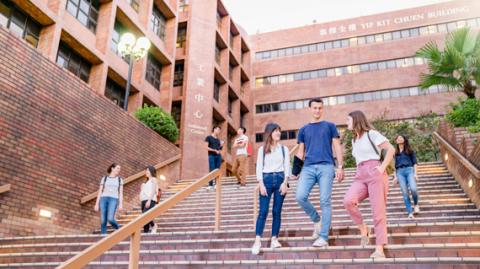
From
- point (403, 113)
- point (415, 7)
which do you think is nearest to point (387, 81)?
point (403, 113)

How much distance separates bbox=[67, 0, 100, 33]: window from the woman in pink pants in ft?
46.2

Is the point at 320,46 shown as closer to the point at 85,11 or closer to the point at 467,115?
the point at 85,11

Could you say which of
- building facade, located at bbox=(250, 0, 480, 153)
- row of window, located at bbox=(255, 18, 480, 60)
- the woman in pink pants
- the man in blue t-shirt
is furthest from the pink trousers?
row of window, located at bbox=(255, 18, 480, 60)

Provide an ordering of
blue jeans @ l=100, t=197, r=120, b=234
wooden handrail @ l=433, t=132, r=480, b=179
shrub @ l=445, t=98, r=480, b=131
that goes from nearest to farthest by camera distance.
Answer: wooden handrail @ l=433, t=132, r=480, b=179 < blue jeans @ l=100, t=197, r=120, b=234 < shrub @ l=445, t=98, r=480, b=131

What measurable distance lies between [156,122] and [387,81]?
70.0 ft

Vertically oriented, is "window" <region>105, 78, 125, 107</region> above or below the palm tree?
above

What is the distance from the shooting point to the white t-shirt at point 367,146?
14.6 feet

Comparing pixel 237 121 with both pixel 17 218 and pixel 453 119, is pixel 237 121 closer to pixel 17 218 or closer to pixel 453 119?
pixel 453 119

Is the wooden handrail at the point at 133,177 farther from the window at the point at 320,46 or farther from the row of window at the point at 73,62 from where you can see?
the window at the point at 320,46

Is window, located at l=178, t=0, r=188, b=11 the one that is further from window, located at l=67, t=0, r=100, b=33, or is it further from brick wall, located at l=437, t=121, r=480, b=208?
brick wall, located at l=437, t=121, r=480, b=208

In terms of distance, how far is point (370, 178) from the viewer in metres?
4.34

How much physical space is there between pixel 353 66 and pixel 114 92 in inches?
764

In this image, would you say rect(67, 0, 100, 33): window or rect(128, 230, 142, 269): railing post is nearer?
rect(128, 230, 142, 269): railing post

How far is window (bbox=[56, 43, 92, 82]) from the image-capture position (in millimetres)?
15086
